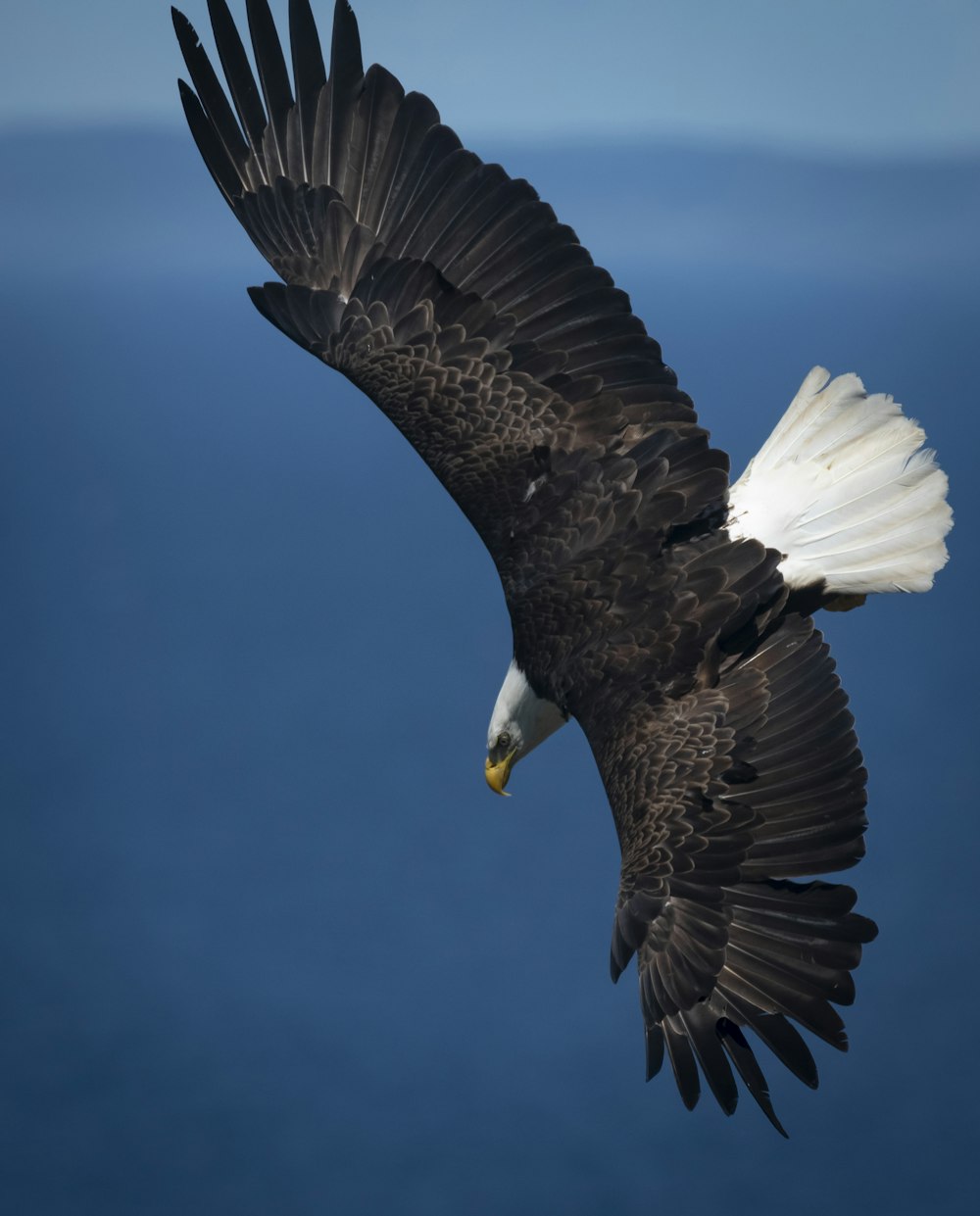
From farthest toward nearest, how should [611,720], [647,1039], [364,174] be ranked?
1. [364,174]
2. [611,720]
3. [647,1039]

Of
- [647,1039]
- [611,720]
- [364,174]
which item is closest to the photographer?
[647,1039]

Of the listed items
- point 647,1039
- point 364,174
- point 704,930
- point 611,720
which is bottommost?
point 647,1039

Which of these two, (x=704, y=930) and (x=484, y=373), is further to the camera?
(x=484, y=373)

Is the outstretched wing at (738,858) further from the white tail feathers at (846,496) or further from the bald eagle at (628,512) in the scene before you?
the white tail feathers at (846,496)

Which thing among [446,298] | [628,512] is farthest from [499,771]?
[446,298]

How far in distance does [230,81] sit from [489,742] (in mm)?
2121

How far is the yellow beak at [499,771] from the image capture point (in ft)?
17.9

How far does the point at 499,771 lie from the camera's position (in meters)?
5.48

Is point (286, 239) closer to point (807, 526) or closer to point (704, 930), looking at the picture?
point (807, 526)

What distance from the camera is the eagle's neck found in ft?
16.7

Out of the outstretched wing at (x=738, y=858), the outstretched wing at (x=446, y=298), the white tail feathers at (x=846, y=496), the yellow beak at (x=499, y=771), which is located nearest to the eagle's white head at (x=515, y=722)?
the yellow beak at (x=499, y=771)

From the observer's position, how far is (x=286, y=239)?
17.5 ft

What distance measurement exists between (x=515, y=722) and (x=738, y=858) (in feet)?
3.59

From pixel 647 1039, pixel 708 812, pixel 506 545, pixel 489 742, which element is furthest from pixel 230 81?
pixel 647 1039
